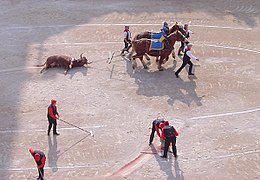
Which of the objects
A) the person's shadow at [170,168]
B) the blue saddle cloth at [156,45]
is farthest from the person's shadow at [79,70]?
the person's shadow at [170,168]

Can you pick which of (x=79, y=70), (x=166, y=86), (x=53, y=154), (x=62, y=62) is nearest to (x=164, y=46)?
(x=166, y=86)

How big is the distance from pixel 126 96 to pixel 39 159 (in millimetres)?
5921

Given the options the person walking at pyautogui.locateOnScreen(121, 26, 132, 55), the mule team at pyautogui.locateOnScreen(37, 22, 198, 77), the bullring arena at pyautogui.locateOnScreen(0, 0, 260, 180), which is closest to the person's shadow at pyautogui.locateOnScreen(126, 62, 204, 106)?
the bullring arena at pyautogui.locateOnScreen(0, 0, 260, 180)

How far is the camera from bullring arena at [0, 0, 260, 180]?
14.0m

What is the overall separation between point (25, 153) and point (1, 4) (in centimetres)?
1619

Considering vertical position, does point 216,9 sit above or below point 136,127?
above

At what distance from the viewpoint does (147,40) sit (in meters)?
19.1

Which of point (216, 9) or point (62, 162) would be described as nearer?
point (62, 162)

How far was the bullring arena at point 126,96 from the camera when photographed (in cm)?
1395

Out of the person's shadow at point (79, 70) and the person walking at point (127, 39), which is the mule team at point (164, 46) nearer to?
the person walking at point (127, 39)

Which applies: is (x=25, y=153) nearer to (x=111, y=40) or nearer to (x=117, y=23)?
(x=111, y=40)

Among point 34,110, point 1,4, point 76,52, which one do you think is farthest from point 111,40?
point 1,4

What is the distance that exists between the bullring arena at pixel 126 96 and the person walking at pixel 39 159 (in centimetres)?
61

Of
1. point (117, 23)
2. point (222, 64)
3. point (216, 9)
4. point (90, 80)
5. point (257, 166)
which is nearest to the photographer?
point (257, 166)
